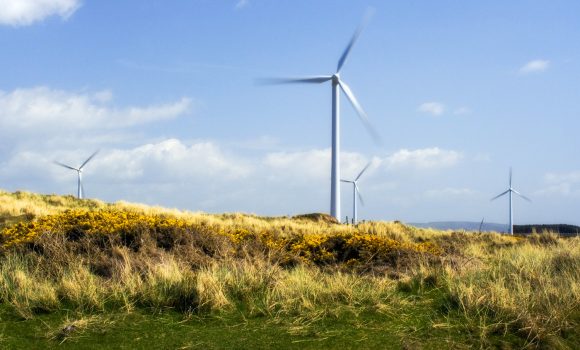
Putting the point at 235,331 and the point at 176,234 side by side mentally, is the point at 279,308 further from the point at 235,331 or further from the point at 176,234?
the point at 176,234

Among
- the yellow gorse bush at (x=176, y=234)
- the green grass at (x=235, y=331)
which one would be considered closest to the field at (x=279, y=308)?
the green grass at (x=235, y=331)

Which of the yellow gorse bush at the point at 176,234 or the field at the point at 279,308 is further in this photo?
the yellow gorse bush at the point at 176,234

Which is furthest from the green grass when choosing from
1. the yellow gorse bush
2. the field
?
the yellow gorse bush

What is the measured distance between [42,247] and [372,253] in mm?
9081

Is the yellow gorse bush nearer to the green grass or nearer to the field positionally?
the field

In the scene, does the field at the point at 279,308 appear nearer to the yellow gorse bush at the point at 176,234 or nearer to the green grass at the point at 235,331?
the green grass at the point at 235,331

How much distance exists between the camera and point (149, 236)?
16906mm

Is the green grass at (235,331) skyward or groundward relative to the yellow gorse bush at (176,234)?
groundward

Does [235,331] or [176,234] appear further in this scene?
[176,234]

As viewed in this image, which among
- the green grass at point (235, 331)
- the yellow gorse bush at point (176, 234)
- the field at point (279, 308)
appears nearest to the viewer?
the green grass at point (235, 331)

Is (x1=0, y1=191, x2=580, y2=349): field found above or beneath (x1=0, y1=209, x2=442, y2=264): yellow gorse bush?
beneath

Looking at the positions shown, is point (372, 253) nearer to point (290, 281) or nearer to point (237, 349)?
point (290, 281)

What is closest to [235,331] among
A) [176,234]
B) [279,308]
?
[279,308]

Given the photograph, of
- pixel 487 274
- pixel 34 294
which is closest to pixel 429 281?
pixel 487 274
